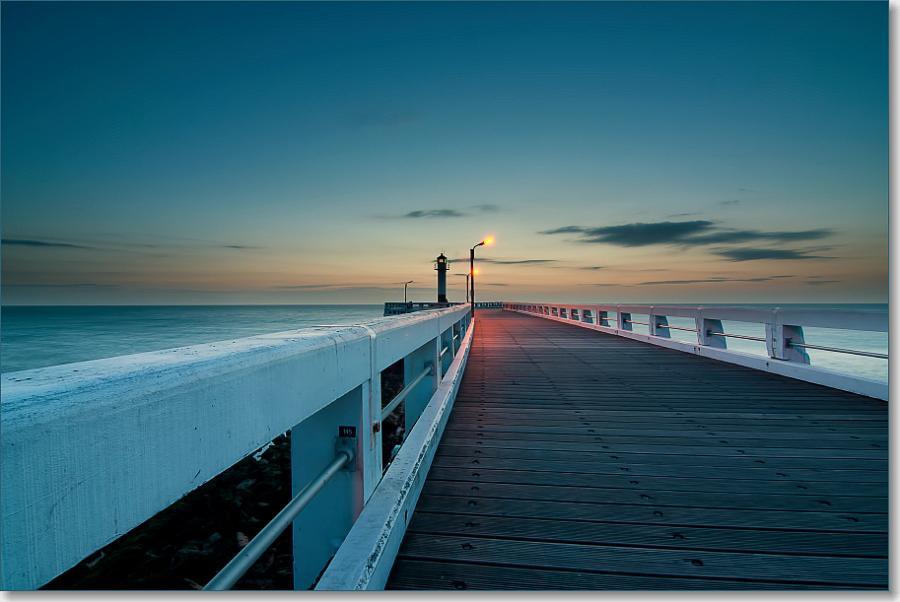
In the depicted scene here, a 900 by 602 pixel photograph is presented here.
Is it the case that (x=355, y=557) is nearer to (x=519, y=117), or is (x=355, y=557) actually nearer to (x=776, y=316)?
(x=776, y=316)

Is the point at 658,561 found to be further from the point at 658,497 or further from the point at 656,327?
the point at 656,327

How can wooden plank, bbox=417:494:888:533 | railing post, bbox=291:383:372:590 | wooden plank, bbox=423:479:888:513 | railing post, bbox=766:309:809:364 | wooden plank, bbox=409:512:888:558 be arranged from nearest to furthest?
railing post, bbox=291:383:372:590, wooden plank, bbox=409:512:888:558, wooden plank, bbox=417:494:888:533, wooden plank, bbox=423:479:888:513, railing post, bbox=766:309:809:364

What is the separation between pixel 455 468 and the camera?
10.7 ft

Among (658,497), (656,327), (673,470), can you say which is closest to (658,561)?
(658,497)

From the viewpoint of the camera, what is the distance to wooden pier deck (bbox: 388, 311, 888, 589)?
205 centimetres

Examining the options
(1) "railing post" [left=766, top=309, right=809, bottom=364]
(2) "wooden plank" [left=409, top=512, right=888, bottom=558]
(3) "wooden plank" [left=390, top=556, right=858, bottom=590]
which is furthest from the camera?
(1) "railing post" [left=766, top=309, right=809, bottom=364]

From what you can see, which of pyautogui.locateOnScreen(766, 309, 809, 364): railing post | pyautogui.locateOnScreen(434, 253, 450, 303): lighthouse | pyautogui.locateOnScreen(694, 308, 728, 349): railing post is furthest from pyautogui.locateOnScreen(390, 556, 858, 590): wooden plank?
pyautogui.locateOnScreen(434, 253, 450, 303): lighthouse

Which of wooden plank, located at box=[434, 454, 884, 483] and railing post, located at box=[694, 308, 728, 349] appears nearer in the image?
wooden plank, located at box=[434, 454, 884, 483]

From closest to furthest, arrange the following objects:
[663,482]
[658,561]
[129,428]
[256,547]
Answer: [129,428] < [256,547] < [658,561] < [663,482]

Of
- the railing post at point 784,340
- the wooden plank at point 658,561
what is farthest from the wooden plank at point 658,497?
the railing post at point 784,340

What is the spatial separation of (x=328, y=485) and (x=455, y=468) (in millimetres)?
1512

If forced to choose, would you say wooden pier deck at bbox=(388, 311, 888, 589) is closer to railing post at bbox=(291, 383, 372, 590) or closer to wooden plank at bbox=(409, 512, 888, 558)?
wooden plank at bbox=(409, 512, 888, 558)

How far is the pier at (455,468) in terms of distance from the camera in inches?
25.4

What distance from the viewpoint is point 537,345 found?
39.9 feet
